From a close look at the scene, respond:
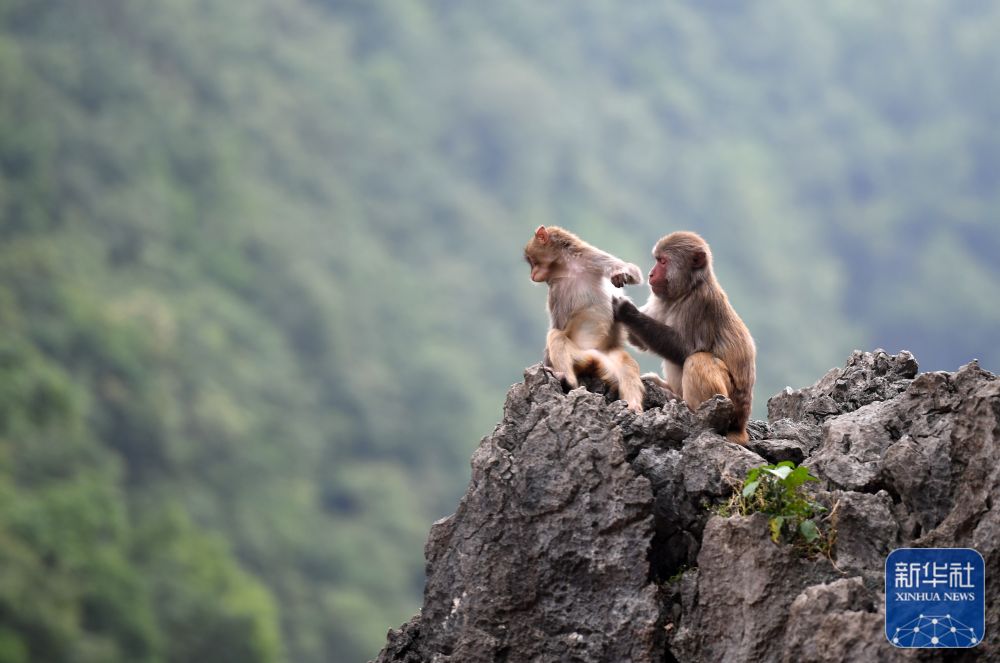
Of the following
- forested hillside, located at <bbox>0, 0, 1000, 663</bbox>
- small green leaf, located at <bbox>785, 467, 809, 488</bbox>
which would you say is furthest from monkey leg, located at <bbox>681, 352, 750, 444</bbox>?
forested hillside, located at <bbox>0, 0, 1000, 663</bbox>

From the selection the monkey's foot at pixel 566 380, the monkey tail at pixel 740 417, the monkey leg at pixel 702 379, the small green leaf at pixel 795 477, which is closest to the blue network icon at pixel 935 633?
the small green leaf at pixel 795 477

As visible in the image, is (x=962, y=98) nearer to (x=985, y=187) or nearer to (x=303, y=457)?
(x=985, y=187)

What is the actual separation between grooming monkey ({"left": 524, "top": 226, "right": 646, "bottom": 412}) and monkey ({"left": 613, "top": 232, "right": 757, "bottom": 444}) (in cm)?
18

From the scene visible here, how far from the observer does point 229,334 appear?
5428 cm

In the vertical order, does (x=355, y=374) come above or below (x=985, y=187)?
below

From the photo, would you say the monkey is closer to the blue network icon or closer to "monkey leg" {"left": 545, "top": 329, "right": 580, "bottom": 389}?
"monkey leg" {"left": 545, "top": 329, "right": 580, "bottom": 389}

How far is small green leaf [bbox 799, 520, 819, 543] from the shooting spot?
6.90 meters

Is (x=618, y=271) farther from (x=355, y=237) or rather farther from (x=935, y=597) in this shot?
(x=355, y=237)

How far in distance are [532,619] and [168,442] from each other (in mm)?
40675

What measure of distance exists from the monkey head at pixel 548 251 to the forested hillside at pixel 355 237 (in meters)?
26.7

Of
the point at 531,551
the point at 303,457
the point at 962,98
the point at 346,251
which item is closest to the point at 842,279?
the point at 962,98

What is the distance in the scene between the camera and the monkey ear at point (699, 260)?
8773mm

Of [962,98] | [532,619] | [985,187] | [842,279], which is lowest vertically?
[532,619]

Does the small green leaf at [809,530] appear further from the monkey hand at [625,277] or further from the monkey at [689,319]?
the monkey hand at [625,277]
